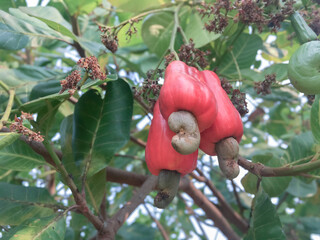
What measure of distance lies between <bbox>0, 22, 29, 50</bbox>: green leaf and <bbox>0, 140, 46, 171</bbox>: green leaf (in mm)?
341

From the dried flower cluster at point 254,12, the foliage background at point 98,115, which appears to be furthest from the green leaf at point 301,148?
the dried flower cluster at point 254,12

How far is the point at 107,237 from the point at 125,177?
18.7 inches

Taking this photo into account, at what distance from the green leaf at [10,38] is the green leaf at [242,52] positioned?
75cm

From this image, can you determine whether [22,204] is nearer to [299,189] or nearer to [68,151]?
[68,151]

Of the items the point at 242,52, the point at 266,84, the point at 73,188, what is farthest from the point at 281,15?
the point at 73,188

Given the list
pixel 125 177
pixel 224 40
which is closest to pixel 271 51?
pixel 224 40

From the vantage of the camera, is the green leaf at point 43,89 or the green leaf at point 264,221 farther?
the green leaf at point 43,89

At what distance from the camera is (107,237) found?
1078 mm

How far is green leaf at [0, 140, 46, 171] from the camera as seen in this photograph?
1.10m

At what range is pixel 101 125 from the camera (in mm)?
1113

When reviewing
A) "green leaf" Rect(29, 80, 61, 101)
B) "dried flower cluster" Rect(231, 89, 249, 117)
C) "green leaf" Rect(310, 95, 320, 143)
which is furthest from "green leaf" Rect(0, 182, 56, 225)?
"green leaf" Rect(310, 95, 320, 143)

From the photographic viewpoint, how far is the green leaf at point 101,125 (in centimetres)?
109

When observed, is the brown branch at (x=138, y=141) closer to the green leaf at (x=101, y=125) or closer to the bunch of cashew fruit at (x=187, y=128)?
the green leaf at (x=101, y=125)

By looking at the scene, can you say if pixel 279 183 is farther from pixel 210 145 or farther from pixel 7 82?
pixel 7 82
